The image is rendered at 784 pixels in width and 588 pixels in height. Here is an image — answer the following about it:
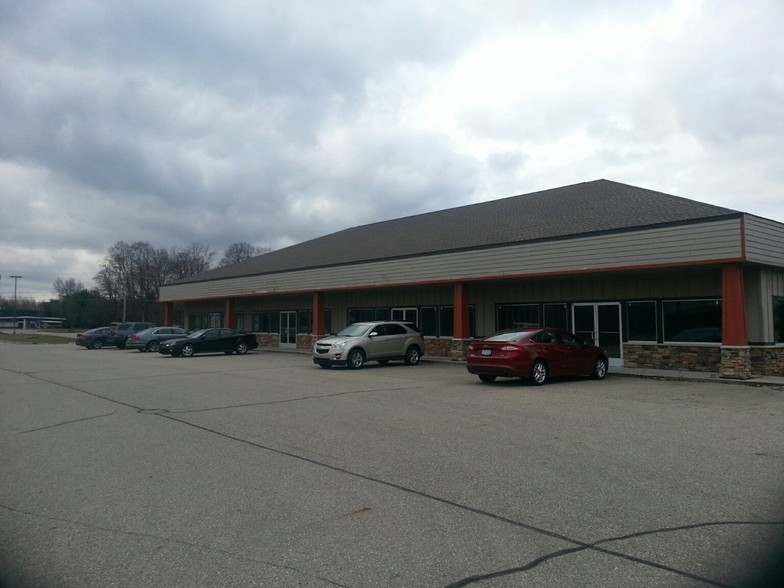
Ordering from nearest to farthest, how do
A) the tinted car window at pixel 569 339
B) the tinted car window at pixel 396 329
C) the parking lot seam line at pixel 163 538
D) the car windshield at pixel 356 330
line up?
1. the parking lot seam line at pixel 163 538
2. the tinted car window at pixel 569 339
3. the car windshield at pixel 356 330
4. the tinted car window at pixel 396 329

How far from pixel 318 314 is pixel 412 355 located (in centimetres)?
902

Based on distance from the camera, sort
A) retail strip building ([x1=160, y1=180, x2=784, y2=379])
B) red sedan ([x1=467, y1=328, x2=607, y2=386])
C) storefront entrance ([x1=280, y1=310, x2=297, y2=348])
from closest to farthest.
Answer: red sedan ([x1=467, y1=328, x2=607, y2=386]), retail strip building ([x1=160, y1=180, x2=784, y2=379]), storefront entrance ([x1=280, y1=310, x2=297, y2=348])

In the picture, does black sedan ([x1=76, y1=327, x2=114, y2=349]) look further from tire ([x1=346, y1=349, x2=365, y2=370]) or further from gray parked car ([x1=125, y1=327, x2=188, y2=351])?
tire ([x1=346, y1=349, x2=365, y2=370])

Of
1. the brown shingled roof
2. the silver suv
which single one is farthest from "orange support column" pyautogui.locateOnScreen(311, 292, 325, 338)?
the silver suv

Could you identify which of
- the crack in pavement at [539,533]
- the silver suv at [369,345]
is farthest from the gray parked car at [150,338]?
the crack in pavement at [539,533]

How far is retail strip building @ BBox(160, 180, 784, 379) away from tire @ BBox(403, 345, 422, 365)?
64.0 inches

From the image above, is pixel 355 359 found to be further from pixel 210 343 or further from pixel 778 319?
pixel 778 319

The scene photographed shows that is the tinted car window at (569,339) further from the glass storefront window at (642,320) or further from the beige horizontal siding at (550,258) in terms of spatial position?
the glass storefront window at (642,320)

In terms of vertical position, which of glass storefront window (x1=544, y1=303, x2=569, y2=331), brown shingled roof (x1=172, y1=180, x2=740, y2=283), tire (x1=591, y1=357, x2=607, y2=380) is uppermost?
brown shingled roof (x1=172, y1=180, x2=740, y2=283)

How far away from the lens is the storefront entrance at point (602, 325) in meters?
21.0

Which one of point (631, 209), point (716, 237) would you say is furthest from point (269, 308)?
point (716, 237)

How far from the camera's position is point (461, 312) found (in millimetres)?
24422

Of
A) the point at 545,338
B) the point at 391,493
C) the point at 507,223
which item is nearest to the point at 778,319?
the point at 545,338

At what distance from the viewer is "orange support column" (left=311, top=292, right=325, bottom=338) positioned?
1238 inches
